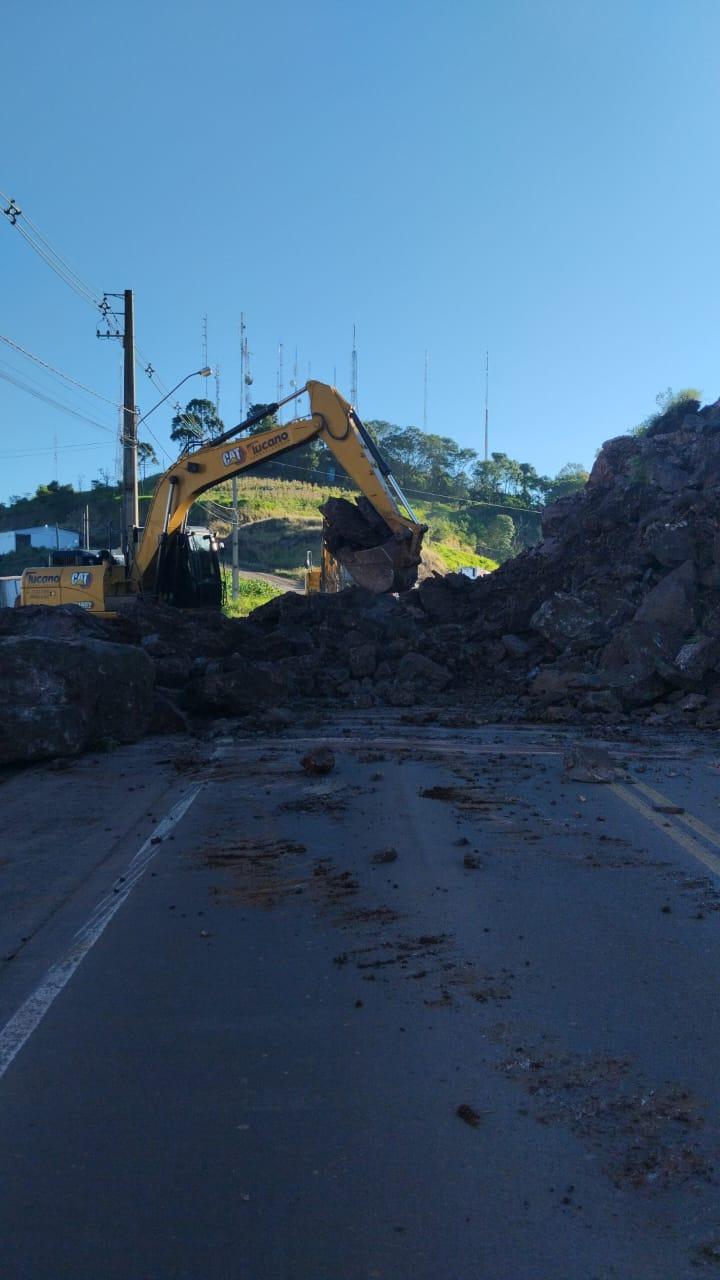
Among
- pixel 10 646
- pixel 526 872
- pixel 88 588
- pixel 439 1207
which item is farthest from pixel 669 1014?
pixel 88 588

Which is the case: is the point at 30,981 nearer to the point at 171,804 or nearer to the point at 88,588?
the point at 171,804

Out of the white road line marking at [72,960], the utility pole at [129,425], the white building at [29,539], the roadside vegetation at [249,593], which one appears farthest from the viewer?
the white building at [29,539]

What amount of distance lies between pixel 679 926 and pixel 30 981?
3.47m

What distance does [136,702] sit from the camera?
42.4ft

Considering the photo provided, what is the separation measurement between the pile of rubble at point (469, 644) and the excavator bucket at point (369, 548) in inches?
23.1

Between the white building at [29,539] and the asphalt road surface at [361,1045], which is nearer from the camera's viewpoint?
the asphalt road surface at [361,1045]

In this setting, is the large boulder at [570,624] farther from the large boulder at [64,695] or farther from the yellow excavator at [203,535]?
the large boulder at [64,695]

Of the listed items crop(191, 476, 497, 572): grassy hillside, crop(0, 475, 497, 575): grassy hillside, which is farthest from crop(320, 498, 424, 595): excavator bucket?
crop(191, 476, 497, 572): grassy hillside

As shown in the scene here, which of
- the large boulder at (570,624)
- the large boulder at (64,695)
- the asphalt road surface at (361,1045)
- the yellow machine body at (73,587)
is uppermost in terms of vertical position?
the yellow machine body at (73,587)

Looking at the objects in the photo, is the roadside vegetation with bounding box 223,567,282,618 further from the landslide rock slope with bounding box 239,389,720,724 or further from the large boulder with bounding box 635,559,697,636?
the large boulder with bounding box 635,559,697,636

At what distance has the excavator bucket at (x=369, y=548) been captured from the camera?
21.0 meters

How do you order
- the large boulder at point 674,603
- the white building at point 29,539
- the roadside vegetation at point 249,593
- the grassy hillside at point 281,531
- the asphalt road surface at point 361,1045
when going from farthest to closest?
the white building at point 29,539
the grassy hillside at point 281,531
the roadside vegetation at point 249,593
the large boulder at point 674,603
the asphalt road surface at point 361,1045

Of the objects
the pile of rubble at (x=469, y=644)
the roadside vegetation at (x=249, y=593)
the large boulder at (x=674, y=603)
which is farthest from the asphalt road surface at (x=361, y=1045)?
the roadside vegetation at (x=249, y=593)

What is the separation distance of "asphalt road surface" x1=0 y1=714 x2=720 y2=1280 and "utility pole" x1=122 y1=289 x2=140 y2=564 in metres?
22.7
